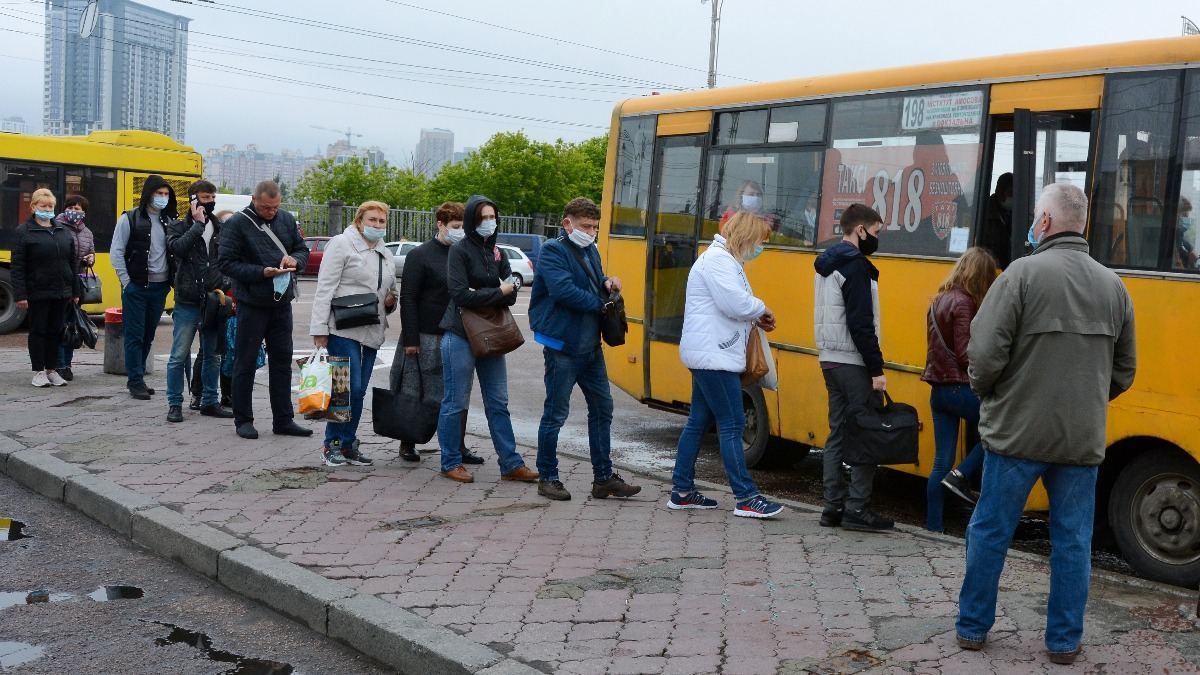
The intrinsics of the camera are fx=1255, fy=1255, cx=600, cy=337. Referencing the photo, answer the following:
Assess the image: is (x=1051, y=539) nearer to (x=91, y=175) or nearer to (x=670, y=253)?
(x=670, y=253)

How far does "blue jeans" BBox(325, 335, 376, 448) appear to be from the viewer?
8.44 meters

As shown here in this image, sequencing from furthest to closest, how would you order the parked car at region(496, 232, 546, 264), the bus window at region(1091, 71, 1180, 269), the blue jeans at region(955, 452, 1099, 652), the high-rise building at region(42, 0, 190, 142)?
1. the high-rise building at region(42, 0, 190, 142)
2. the parked car at region(496, 232, 546, 264)
3. the bus window at region(1091, 71, 1180, 269)
4. the blue jeans at region(955, 452, 1099, 652)

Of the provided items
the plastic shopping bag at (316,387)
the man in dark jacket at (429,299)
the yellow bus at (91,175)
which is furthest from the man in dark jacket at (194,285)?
the yellow bus at (91,175)

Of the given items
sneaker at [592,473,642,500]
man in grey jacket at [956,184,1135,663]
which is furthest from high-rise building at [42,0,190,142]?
man in grey jacket at [956,184,1135,663]

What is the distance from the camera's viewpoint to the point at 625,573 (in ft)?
19.2

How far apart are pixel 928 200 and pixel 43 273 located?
8.01m

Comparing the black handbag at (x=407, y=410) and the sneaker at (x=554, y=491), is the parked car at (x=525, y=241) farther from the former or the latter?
the sneaker at (x=554, y=491)

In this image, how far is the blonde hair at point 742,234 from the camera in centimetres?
700

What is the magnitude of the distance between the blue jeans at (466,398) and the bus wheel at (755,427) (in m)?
2.05

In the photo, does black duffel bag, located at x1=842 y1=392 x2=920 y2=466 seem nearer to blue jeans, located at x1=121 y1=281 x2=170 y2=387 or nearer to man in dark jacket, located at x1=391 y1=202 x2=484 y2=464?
man in dark jacket, located at x1=391 y1=202 x2=484 y2=464

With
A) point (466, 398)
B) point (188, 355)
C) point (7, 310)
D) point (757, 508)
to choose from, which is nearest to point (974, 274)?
point (757, 508)

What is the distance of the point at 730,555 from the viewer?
6.27 metres

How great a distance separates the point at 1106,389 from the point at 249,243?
623 cm

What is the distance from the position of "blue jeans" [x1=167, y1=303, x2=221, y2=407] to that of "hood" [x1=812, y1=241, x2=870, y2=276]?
549cm
